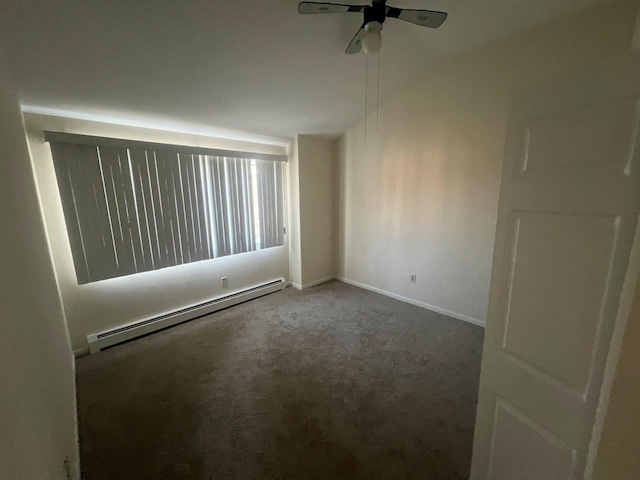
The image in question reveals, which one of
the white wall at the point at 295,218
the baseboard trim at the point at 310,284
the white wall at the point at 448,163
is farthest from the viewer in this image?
the baseboard trim at the point at 310,284

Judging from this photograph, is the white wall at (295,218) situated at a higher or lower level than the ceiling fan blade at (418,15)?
lower

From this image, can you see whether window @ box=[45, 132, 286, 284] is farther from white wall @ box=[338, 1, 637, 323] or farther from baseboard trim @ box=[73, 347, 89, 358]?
white wall @ box=[338, 1, 637, 323]

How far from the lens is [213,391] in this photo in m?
1.94

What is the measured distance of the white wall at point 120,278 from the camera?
7.08ft

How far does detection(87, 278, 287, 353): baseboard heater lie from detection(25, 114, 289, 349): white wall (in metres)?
0.08

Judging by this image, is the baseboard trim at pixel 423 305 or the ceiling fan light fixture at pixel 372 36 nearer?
the ceiling fan light fixture at pixel 372 36

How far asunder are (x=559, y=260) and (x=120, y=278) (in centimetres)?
333

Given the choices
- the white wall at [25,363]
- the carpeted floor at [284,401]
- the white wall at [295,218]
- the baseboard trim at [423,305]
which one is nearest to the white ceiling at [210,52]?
the white wall at [25,363]

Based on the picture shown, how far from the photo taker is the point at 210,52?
1.84 m

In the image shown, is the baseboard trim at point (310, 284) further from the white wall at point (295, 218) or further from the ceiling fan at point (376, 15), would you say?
the ceiling fan at point (376, 15)

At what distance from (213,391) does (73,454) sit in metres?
0.77

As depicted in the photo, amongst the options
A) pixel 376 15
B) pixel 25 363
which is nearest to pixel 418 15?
pixel 376 15

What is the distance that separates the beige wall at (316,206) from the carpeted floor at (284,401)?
1.23 metres

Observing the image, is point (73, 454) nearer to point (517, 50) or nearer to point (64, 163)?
point (64, 163)
